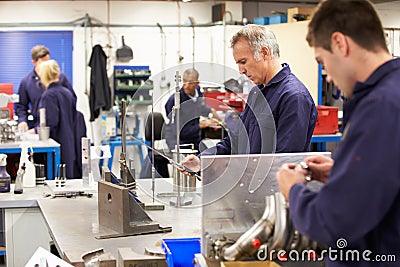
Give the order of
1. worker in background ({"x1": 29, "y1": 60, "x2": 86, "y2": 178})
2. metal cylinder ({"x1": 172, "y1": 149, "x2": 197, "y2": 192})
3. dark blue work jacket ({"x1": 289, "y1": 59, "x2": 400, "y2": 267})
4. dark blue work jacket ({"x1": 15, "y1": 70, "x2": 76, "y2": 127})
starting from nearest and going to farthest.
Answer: dark blue work jacket ({"x1": 289, "y1": 59, "x2": 400, "y2": 267})
metal cylinder ({"x1": 172, "y1": 149, "x2": 197, "y2": 192})
worker in background ({"x1": 29, "y1": 60, "x2": 86, "y2": 178})
dark blue work jacket ({"x1": 15, "y1": 70, "x2": 76, "y2": 127})

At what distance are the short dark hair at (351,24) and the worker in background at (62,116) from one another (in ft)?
16.3

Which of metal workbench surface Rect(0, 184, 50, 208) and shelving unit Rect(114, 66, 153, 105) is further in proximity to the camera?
shelving unit Rect(114, 66, 153, 105)

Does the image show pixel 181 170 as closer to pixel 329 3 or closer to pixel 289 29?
pixel 329 3

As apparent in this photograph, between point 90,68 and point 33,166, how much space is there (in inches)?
213

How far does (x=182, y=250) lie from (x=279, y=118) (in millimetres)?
847

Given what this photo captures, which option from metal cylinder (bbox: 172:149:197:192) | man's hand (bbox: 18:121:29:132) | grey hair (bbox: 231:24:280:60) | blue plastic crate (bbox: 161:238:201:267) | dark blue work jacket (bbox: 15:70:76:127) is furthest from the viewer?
dark blue work jacket (bbox: 15:70:76:127)

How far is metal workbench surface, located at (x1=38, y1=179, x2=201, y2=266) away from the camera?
2.69m

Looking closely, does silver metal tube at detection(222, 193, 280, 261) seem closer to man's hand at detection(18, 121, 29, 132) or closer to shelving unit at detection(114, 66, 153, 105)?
man's hand at detection(18, 121, 29, 132)

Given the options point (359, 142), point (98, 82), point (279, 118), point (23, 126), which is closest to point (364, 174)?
point (359, 142)

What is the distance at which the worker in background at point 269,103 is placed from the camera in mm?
2893

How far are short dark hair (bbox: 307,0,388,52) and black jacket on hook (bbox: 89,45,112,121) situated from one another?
785cm

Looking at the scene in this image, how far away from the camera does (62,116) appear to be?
6457 millimetres

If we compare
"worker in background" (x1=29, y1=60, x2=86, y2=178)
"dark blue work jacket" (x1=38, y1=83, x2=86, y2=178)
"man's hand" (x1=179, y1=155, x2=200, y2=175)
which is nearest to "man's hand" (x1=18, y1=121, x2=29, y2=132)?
"worker in background" (x1=29, y1=60, x2=86, y2=178)

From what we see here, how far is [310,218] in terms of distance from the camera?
5.18ft
